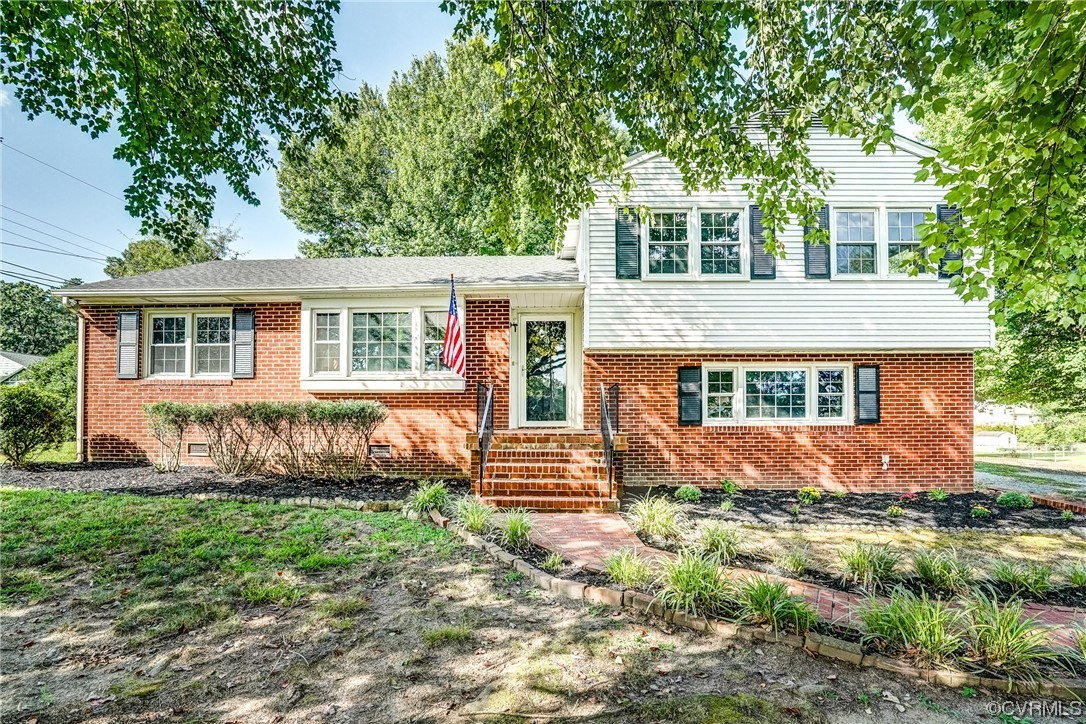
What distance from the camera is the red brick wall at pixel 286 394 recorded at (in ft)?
29.3

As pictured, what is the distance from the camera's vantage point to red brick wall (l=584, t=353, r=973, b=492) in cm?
844

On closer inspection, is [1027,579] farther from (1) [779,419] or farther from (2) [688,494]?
(1) [779,419]

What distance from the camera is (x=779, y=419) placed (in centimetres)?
865

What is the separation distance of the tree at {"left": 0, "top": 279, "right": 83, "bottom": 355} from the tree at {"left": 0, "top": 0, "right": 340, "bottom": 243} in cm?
4353

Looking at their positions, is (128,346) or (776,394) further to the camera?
(128,346)

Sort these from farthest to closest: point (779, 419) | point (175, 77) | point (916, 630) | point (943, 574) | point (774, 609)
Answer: point (779, 419)
point (175, 77)
point (943, 574)
point (774, 609)
point (916, 630)

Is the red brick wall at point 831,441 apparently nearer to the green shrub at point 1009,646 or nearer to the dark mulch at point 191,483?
the dark mulch at point 191,483

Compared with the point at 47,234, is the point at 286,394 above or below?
below

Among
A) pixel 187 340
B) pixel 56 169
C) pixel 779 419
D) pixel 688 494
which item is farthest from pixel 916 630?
pixel 56 169

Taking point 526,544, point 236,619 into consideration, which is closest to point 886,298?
point 526,544

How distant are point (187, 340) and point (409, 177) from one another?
1186 centimetres

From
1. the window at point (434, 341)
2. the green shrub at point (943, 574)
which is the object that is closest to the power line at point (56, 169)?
the window at point (434, 341)

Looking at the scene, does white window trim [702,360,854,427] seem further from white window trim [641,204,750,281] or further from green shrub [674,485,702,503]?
white window trim [641,204,750,281]

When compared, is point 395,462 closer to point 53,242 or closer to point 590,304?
point 590,304
